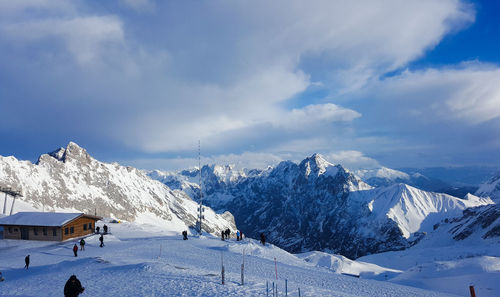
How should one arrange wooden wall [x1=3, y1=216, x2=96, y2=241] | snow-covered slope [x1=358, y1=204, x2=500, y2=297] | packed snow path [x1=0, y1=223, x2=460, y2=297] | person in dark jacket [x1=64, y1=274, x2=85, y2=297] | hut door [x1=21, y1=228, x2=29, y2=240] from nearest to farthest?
person in dark jacket [x1=64, y1=274, x2=85, y2=297] < packed snow path [x1=0, y1=223, x2=460, y2=297] < snow-covered slope [x1=358, y1=204, x2=500, y2=297] < wooden wall [x1=3, y1=216, x2=96, y2=241] < hut door [x1=21, y1=228, x2=29, y2=240]

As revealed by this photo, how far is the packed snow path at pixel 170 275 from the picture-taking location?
20.1m

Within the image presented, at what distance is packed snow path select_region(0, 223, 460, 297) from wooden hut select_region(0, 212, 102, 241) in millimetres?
7654

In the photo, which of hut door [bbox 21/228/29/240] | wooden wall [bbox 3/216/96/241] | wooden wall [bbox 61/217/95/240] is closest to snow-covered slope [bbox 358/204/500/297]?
wooden wall [bbox 61/217/95/240]

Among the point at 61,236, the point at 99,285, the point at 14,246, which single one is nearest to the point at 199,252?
the point at 99,285

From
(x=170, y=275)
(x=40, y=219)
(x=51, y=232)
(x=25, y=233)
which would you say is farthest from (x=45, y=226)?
(x=170, y=275)

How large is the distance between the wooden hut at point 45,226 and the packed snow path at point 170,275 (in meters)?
7.65

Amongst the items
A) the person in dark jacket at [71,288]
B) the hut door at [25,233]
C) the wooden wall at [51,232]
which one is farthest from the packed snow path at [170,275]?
the hut door at [25,233]

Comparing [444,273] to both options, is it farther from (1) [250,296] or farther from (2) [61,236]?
(2) [61,236]

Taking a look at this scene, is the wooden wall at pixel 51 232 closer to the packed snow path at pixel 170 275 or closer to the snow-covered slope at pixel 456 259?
the packed snow path at pixel 170 275

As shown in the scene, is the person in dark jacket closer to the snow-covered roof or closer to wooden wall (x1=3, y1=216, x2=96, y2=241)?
the snow-covered roof

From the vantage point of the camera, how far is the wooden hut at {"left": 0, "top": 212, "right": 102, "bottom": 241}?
49.9 m

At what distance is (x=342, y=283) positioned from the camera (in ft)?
85.8

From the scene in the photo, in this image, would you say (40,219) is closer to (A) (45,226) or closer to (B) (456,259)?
(A) (45,226)

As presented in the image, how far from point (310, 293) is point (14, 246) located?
1990 inches
